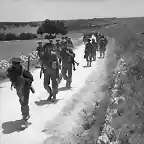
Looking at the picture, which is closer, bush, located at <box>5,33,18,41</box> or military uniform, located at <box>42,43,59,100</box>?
Answer: military uniform, located at <box>42,43,59,100</box>

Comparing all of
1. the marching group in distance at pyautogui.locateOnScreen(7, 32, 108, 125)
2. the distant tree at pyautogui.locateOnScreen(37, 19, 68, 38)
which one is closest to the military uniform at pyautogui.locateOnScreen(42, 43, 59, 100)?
the marching group in distance at pyautogui.locateOnScreen(7, 32, 108, 125)

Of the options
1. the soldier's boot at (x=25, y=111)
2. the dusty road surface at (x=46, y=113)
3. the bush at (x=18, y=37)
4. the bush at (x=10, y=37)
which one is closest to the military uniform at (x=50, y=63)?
the dusty road surface at (x=46, y=113)

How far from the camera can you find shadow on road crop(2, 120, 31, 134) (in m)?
7.92

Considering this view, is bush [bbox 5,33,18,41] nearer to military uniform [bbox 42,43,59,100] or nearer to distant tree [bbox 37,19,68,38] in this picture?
distant tree [bbox 37,19,68,38]

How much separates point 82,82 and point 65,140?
7459mm

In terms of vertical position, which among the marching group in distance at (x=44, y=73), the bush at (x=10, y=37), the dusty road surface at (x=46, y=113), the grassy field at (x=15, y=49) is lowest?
the bush at (x=10, y=37)

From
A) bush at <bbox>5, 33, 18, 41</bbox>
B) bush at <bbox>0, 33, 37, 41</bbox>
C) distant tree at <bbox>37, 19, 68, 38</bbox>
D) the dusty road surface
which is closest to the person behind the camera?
the dusty road surface

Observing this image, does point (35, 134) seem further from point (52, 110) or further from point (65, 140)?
point (52, 110)

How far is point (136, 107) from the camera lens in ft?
23.0

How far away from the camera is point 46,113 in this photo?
9.30m

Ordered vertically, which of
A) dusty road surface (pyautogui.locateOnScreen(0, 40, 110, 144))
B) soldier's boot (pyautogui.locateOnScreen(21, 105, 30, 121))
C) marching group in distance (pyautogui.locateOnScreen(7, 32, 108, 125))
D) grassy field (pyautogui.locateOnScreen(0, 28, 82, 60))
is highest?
marching group in distance (pyautogui.locateOnScreen(7, 32, 108, 125))

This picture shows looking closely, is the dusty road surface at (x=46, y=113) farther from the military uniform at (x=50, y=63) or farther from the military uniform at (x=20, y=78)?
the military uniform at (x=50, y=63)

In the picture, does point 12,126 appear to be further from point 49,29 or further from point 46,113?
point 49,29

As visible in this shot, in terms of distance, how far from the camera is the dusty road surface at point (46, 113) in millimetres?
7566
